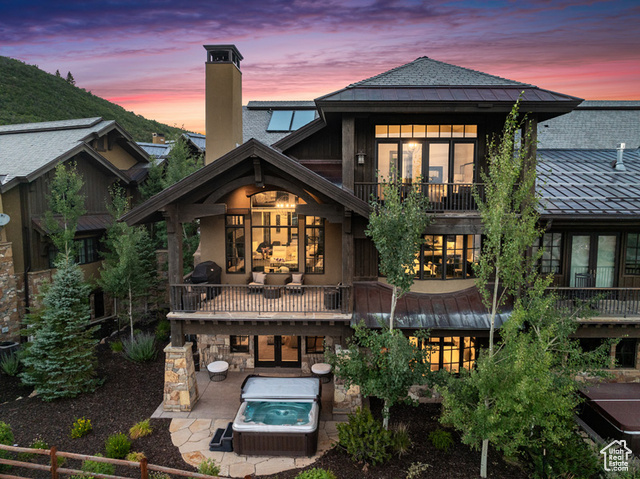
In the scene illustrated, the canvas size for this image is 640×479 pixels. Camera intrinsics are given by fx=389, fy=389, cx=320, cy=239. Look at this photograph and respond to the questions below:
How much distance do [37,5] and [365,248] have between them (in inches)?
870

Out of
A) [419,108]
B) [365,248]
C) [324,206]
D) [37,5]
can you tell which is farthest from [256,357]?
[37,5]

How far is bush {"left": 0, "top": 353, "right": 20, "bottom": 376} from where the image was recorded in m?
13.9

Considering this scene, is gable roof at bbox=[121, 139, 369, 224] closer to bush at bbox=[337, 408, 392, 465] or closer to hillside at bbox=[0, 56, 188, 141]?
bush at bbox=[337, 408, 392, 465]

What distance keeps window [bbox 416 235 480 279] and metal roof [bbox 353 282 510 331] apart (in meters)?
0.66

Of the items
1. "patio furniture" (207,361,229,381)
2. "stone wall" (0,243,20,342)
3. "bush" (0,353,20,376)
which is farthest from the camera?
"stone wall" (0,243,20,342)

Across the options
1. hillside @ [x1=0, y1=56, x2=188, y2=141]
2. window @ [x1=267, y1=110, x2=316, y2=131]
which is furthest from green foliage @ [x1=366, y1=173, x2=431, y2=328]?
hillside @ [x1=0, y1=56, x2=188, y2=141]

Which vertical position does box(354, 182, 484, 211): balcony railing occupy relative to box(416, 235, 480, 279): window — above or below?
above

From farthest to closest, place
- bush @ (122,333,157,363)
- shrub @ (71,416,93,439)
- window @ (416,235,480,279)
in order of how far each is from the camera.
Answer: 1. bush @ (122,333,157,363)
2. window @ (416,235,480,279)
3. shrub @ (71,416,93,439)

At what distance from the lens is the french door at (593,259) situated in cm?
1278

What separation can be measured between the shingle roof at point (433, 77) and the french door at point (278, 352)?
30.5 feet

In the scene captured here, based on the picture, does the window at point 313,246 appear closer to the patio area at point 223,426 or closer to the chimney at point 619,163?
the patio area at point 223,426

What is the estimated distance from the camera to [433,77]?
1244 cm

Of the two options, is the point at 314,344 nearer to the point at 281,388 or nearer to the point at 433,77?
the point at 281,388

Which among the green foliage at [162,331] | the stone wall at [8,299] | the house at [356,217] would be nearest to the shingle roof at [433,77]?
the house at [356,217]
